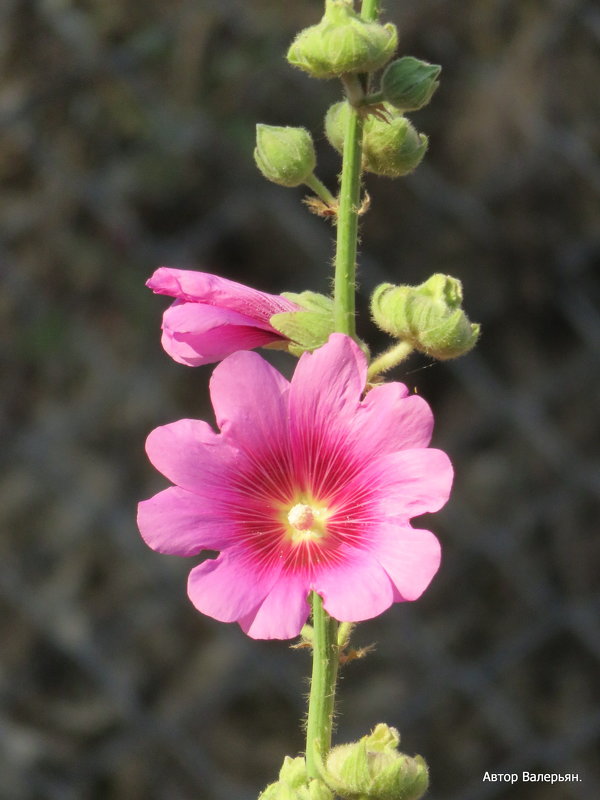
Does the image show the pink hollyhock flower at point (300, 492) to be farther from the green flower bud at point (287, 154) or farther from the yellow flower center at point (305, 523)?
the green flower bud at point (287, 154)

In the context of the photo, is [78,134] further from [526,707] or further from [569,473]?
[526,707]

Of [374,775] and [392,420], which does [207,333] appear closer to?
[392,420]

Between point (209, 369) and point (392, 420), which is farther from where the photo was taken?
point (209, 369)

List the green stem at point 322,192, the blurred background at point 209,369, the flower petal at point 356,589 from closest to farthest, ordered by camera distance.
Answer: the flower petal at point 356,589 → the green stem at point 322,192 → the blurred background at point 209,369

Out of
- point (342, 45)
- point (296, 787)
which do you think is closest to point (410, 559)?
point (296, 787)

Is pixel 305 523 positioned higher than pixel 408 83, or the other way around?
pixel 408 83

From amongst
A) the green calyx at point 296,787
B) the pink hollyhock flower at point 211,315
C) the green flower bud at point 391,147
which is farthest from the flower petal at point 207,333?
the green calyx at point 296,787

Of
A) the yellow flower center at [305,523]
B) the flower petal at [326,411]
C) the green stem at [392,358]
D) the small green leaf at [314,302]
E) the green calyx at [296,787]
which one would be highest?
the small green leaf at [314,302]
